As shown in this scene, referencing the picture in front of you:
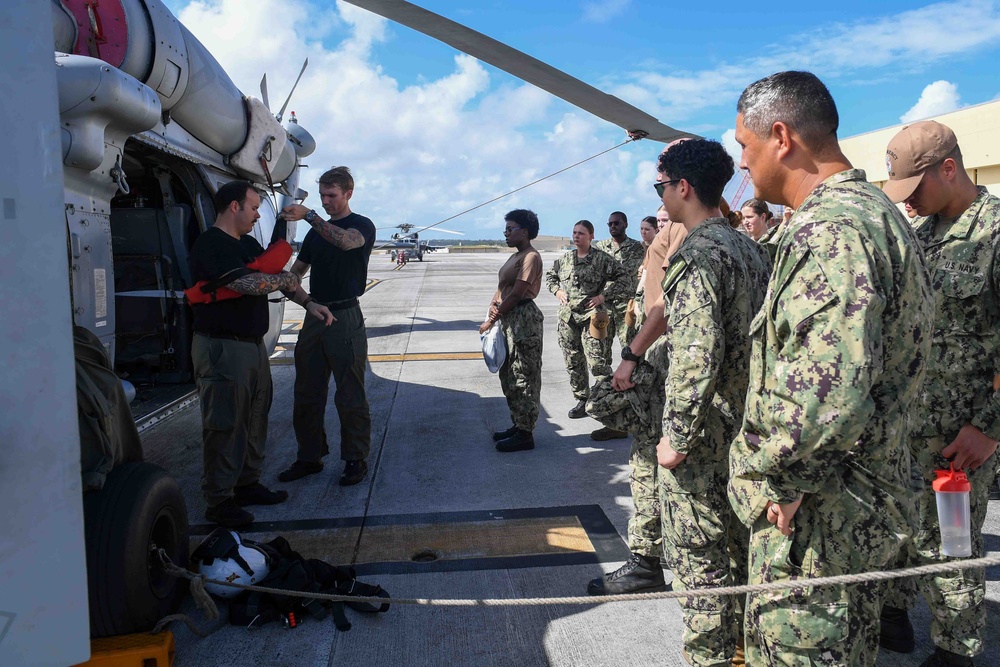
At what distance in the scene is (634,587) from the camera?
315 centimetres

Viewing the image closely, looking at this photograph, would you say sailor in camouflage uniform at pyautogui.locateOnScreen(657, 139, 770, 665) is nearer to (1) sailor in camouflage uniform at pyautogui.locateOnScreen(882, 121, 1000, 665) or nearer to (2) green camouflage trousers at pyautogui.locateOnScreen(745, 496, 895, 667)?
(2) green camouflage trousers at pyautogui.locateOnScreen(745, 496, 895, 667)

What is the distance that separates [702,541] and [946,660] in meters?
0.98

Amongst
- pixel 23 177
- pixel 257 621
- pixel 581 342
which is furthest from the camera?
pixel 581 342

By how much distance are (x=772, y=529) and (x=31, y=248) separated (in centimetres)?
200

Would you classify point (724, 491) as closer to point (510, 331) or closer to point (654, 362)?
point (654, 362)

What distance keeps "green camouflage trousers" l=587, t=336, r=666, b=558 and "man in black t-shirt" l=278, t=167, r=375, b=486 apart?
6.77 feet

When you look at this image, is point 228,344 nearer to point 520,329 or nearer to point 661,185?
point 520,329

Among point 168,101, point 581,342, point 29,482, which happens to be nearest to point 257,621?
point 29,482

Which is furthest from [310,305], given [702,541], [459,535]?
[702,541]

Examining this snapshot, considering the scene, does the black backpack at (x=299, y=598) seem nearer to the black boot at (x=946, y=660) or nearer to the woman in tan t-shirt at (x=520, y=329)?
the black boot at (x=946, y=660)

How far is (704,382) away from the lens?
2.22 m

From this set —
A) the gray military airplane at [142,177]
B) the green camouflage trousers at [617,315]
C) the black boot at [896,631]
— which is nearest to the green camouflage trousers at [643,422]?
the black boot at [896,631]

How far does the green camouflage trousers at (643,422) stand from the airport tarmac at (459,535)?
0.31 metres

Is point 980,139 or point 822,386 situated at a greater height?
point 980,139
